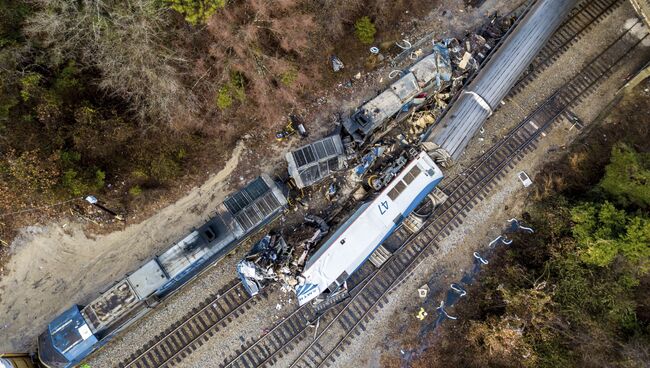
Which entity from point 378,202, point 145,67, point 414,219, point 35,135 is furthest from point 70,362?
point 414,219

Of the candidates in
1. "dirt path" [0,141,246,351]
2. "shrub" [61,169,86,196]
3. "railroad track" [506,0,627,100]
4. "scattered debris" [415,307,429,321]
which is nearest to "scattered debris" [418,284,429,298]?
"scattered debris" [415,307,429,321]

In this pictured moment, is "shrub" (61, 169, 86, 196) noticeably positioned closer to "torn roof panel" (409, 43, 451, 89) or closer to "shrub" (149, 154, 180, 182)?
"shrub" (149, 154, 180, 182)

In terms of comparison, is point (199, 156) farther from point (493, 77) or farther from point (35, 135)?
point (493, 77)

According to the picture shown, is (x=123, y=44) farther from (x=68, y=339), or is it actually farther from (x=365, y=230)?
(x=365, y=230)

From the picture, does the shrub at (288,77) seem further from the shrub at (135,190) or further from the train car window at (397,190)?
the shrub at (135,190)

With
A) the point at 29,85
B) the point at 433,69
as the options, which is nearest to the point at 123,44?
the point at 29,85

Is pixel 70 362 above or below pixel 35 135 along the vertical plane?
below
